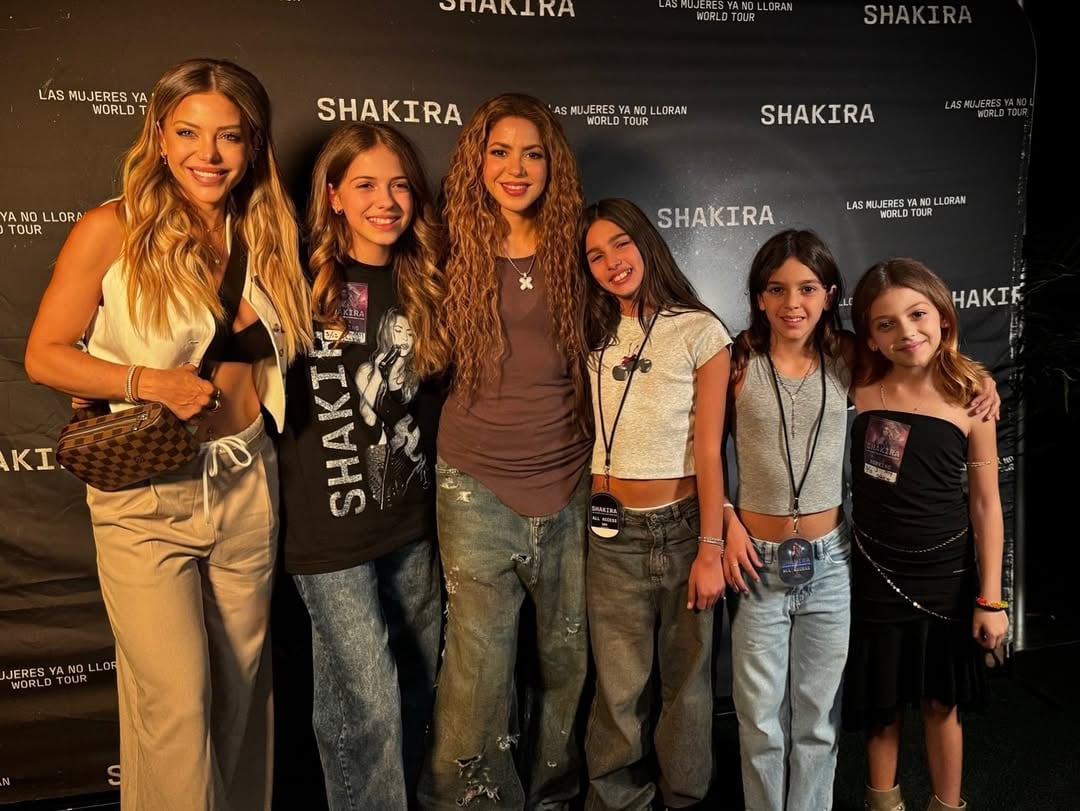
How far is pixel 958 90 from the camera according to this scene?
10.3 ft

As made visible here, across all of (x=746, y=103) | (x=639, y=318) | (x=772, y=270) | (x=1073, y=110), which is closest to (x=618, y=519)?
(x=639, y=318)

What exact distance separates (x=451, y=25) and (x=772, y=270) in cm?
133

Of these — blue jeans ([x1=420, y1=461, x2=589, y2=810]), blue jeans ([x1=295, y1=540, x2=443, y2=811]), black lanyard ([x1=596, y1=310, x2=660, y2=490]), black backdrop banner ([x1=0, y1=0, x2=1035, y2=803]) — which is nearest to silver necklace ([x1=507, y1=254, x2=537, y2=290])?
black lanyard ([x1=596, y1=310, x2=660, y2=490])

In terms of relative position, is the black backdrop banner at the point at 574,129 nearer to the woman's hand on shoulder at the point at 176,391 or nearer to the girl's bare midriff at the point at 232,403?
the girl's bare midriff at the point at 232,403

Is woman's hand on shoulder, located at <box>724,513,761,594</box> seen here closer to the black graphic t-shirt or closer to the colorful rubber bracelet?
the colorful rubber bracelet

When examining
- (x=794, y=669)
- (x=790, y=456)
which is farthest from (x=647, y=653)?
(x=790, y=456)

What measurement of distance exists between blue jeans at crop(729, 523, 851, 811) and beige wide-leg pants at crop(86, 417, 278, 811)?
4.32ft

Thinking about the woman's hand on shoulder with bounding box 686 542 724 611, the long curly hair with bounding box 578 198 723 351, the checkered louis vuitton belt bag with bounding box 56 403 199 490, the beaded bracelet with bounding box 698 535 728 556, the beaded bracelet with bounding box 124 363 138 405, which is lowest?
the woman's hand on shoulder with bounding box 686 542 724 611

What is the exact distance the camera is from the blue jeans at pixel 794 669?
226 centimetres

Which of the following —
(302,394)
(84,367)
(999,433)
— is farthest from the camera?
(999,433)

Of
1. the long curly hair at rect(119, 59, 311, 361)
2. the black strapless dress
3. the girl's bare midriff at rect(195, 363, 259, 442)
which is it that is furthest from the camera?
the black strapless dress

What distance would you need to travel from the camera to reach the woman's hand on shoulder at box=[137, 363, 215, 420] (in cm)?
189

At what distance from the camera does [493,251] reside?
231 centimetres

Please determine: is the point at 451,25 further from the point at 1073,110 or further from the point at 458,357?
the point at 1073,110
